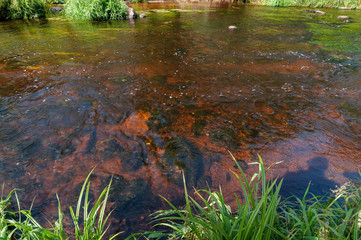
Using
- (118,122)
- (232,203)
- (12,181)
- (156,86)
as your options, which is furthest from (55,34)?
(232,203)

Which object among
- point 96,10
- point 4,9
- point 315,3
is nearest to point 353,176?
point 96,10

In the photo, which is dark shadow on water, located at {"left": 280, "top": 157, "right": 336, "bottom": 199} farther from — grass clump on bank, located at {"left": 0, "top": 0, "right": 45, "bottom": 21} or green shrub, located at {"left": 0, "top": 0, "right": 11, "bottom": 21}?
green shrub, located at {"left": 0, "top": 0, "right": 11, "bottom": 21}

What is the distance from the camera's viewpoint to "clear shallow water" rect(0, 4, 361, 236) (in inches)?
107

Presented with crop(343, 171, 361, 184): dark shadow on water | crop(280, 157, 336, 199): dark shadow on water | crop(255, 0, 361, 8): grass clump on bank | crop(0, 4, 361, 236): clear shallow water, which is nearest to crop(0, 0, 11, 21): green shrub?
crop(0, 4, 361, 236): clear shallow water

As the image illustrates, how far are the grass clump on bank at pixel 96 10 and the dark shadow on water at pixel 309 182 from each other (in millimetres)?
13717

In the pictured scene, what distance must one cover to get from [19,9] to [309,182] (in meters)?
16.9

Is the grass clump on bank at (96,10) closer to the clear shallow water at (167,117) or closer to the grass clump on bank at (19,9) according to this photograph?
the grass clump on bank at (19,9)

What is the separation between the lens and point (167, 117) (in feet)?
13.1

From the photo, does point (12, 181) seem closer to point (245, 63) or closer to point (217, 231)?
point (217, 231)

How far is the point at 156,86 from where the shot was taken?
5145mm

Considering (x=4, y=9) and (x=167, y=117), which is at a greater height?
(x=4, y=9)

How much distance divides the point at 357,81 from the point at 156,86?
187 inches

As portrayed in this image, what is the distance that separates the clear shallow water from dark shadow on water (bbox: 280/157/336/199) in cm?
2

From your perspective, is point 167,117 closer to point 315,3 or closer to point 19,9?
point 19,9
